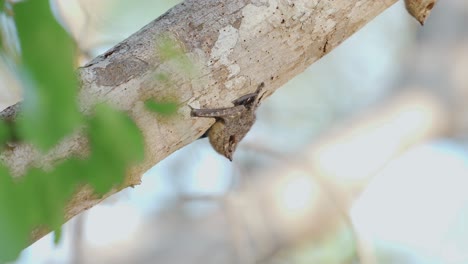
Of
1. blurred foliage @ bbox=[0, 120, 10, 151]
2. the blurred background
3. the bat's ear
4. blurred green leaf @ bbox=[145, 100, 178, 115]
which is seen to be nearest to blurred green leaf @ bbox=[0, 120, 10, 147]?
blurred foliage @ bbox=[0, 120, 10, 151]

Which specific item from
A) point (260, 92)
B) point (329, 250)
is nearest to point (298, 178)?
point (329, 250)


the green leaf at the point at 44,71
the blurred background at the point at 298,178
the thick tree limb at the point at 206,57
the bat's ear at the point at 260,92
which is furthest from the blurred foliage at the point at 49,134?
the blurred background at the point at 298,178

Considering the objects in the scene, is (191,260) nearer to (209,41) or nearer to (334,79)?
(334,79)

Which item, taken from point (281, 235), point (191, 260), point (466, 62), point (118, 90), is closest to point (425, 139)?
point (466, 62)

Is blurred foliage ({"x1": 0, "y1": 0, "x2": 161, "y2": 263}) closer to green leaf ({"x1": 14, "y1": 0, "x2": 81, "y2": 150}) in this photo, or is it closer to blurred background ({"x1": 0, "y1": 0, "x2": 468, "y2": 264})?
green leaf ({"x1": 14, "y1": 0, "x2": 81, "y2": 150})

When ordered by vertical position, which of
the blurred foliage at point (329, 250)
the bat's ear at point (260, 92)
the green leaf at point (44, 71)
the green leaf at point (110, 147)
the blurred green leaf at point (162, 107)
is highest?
the blurred foliage at point (329, 250)

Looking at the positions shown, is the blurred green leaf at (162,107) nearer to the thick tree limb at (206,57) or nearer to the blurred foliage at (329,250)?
the thick tree limb at (206,57)

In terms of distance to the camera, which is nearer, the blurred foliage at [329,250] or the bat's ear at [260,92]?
the bat's ear at [260,92]

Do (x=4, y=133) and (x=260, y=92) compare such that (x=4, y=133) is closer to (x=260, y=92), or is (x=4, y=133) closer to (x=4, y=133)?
(x=4, y=133)

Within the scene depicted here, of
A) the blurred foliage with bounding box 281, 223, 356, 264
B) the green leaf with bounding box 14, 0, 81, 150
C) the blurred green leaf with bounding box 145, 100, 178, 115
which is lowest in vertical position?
the green leaf with bounding box 14, 0, 81, 150
